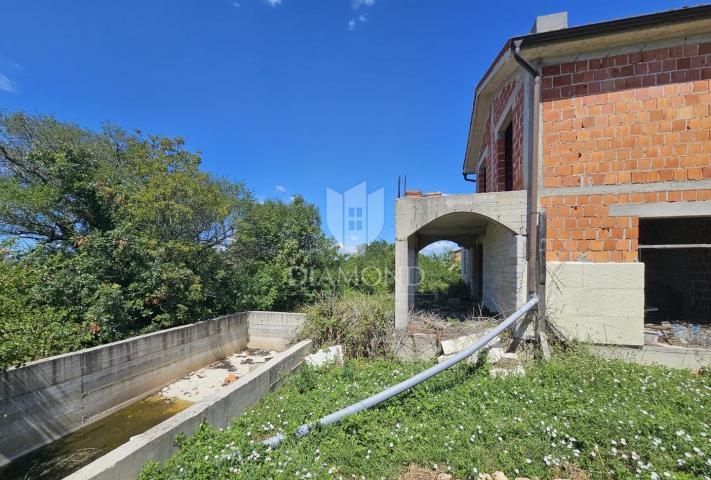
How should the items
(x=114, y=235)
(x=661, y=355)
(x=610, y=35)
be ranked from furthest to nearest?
(x=114, y=235), (x=661, y=355), (x=610, y=35)

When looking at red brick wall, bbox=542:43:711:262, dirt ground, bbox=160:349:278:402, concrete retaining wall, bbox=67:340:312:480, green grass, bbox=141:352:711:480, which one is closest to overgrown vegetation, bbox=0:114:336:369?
dirt ground, bbox=160:349:278:402

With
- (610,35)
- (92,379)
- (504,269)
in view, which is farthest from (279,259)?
(610,35)

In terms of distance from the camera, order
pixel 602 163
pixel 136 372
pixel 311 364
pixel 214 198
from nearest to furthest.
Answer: pixel 602 163
pixel 311 364
pixel 136 372
pixel 214 198

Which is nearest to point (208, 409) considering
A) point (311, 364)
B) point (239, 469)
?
point (239, 469)

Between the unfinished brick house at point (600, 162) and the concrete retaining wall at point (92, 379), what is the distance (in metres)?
7.90

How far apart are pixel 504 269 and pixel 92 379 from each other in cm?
1012

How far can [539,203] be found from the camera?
5.70 m

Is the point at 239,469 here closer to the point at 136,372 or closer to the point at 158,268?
the point at 136,372

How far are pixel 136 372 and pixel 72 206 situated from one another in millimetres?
6084

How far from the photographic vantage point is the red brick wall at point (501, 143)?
6402mm

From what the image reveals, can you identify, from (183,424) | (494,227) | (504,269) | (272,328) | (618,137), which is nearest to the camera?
(183,424)

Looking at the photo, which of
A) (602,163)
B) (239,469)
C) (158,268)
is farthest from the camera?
(158,268)

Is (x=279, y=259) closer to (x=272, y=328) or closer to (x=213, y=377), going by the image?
(x=272, y=328)

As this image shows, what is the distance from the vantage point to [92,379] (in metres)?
6.84
